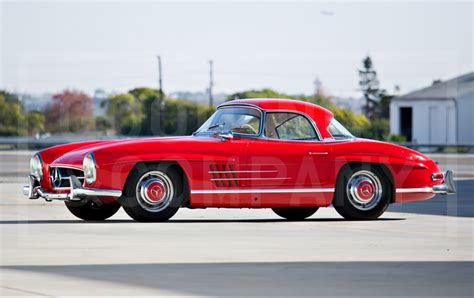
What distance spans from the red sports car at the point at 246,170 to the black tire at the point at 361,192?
1cm

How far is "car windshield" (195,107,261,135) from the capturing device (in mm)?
14516

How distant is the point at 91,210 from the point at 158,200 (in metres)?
A: 1.39

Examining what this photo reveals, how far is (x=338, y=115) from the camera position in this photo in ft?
292

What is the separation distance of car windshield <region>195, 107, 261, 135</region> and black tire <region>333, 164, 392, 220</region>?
1215 millimetres

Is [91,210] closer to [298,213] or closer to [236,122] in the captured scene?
[236,122]

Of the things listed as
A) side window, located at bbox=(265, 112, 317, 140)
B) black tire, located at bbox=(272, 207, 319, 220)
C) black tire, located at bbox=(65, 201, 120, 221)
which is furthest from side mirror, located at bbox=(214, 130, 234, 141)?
black tire, located at bbox=(65, 201, 120, 221)

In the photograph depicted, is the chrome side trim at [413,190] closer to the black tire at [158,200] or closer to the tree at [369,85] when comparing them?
the black tire at [158,200]

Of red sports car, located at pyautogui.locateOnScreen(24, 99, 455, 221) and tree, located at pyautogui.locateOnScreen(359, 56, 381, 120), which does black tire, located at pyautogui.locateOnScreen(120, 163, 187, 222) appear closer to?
red sports car, located at pyautogui.locateOnScreen(24, 99, 455, 221)

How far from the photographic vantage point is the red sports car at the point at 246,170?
13.8 metres

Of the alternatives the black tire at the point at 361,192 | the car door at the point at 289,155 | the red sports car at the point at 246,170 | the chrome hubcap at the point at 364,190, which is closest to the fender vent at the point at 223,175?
the red sports car at the point at 246,170

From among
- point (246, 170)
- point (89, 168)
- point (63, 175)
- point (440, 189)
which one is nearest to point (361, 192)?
point (440, 189)

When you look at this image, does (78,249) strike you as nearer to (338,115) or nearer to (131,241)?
(131,241)

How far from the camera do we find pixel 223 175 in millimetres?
14031

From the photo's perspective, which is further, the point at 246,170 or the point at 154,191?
the point at 246,170
